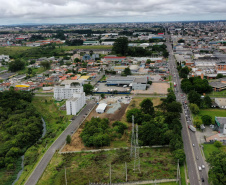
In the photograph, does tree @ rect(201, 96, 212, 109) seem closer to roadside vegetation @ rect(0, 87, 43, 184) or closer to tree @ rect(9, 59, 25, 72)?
roadside vegetation @ rect(0, 87, 43, 184)

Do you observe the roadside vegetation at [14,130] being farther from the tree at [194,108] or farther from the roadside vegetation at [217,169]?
the tree at [194,108]

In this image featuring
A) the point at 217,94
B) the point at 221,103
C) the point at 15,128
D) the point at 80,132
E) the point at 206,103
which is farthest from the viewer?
the point at 217,94

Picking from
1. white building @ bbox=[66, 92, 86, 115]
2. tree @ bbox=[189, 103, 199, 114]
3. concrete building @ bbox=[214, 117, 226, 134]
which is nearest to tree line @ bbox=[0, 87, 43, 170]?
white building @ bbox=[66, 92, 86, 115]

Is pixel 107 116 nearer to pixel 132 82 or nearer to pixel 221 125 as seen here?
pixel 221 125

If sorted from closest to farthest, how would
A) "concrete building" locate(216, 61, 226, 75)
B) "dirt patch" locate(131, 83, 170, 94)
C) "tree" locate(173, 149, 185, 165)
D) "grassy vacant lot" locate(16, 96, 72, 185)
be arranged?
"tree" locate(173, 149, 185, 165), "grassy vacant lot" locate(16, 96, 72, 185), "dirt patch" locate(131, 83, 170, 94), "concrete building" locate(216, 61, 226, 75)

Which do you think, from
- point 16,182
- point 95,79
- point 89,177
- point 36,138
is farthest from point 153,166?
point 95,79

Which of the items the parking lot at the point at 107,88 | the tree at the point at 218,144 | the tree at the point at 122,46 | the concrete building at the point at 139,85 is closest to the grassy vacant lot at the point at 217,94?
the concrete building at the point at 139,85


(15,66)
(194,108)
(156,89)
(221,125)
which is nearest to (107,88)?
(156,89)
